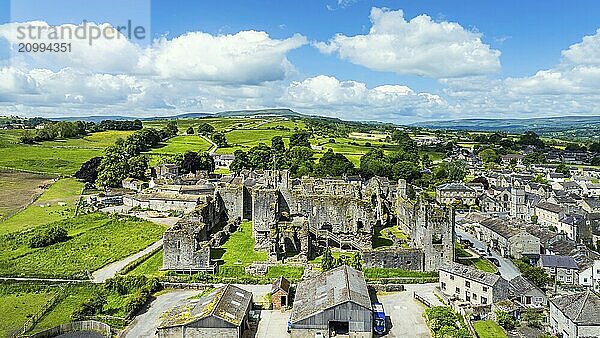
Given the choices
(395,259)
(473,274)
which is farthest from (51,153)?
(473,274)

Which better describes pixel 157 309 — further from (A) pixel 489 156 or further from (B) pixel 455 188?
(A) pixel 489 156

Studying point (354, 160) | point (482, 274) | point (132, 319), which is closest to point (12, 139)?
point (354, 160)

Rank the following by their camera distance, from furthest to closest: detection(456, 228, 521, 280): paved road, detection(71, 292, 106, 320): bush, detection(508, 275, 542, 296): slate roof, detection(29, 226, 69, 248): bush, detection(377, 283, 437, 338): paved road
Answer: detection(29, 226, 69, 248): bush, detection(456, 228, 521, 280): paved road, detection(508, 275, 542, 296): slate roof, detection(71, 292, 106, 320): bush, detection(377, 283, 437, 338): paved road

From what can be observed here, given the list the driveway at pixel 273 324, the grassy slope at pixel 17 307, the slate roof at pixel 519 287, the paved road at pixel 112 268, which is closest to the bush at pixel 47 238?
the paved road at pixel 112 268

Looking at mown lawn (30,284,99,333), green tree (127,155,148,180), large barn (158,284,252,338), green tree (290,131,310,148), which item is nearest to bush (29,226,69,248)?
mown lawn (30,284,99,333)

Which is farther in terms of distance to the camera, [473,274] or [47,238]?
[47,238]

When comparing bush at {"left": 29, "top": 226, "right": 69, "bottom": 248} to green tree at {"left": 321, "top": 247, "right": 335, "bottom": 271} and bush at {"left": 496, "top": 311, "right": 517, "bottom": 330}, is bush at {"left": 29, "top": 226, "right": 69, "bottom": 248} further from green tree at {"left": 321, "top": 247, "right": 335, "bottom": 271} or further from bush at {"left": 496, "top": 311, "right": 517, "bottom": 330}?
bush at {"left": 496, "top": 311, "right": 517, "bottom": 330}
